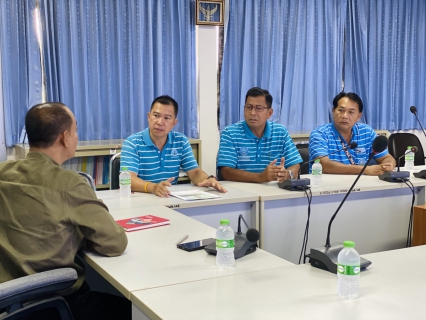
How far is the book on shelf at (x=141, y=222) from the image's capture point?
7.23 feet

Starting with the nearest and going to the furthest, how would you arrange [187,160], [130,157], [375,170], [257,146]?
[130,157] < [187,160] < [375,170] < [257,146]

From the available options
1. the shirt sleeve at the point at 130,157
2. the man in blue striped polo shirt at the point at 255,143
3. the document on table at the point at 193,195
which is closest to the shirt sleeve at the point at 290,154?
the man in blue striped polo shirt at the point at 255,143

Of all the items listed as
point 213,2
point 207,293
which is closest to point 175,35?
point 213,2

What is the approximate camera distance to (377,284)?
1546mm

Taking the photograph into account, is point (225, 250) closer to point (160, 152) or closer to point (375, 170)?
point (160, 152)

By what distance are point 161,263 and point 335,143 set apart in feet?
7.76

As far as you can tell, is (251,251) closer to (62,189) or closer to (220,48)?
(62,189)

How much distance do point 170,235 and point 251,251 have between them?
1.31 feet

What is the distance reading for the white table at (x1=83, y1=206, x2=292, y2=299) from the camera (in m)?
1.60

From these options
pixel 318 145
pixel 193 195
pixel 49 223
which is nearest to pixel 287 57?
pixel 318 145

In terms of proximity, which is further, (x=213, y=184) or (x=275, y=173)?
(x=275, y=173)

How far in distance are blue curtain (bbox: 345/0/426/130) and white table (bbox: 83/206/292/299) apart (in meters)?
4.10

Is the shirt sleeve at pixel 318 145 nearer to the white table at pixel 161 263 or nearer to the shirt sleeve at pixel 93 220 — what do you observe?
the white table at pixel 161 263

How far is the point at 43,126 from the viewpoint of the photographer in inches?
76.5
